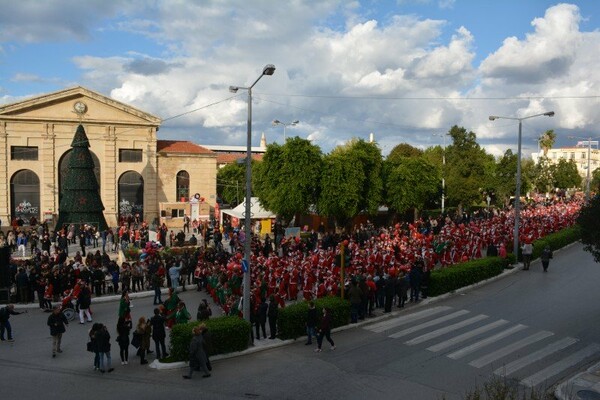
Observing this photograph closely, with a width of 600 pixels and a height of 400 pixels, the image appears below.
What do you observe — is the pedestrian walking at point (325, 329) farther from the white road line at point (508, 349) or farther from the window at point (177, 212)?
the window at point (177, 212)

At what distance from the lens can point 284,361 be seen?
13.4 m

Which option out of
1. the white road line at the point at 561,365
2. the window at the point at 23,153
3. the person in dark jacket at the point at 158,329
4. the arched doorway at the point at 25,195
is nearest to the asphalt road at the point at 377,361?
the white road line at the point at 561,365

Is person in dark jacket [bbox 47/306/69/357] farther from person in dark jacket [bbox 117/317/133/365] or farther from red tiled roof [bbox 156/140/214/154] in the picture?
red tiled roof [bbox 156/140/214/154]

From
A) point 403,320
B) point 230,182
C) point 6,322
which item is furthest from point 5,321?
point 230,182

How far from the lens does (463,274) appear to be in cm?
2170

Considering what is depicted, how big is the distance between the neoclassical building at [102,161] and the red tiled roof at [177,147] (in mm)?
260

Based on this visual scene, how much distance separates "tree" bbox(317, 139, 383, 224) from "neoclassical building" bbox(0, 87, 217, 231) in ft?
39.5

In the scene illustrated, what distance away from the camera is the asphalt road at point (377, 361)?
11367mm

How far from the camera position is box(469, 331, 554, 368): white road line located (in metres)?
13.1

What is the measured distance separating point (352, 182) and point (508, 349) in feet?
76.9

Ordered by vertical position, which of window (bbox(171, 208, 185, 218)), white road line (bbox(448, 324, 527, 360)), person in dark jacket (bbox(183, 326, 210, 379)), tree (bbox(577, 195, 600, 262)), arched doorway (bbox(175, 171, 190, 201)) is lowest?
white road line (bbox(448, 324, 527, 360))

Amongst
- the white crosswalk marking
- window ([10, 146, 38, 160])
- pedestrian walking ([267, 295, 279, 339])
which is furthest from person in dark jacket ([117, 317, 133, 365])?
window ([10, 146, 38, 160])

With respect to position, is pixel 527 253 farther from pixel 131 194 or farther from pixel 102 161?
pixel 102 161

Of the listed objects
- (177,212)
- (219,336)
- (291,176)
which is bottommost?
(219,336)
